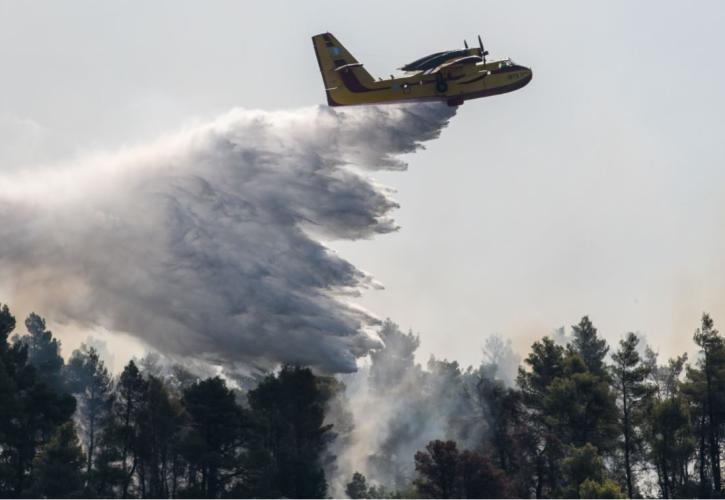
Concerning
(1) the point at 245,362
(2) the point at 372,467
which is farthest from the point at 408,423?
(1) the point at 245,362

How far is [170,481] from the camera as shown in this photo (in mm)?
98750

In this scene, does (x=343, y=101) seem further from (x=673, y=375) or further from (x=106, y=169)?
(x=673, y=375)

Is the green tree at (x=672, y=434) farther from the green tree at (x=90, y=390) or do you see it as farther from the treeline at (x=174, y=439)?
the green tree at (x=90, y=390)

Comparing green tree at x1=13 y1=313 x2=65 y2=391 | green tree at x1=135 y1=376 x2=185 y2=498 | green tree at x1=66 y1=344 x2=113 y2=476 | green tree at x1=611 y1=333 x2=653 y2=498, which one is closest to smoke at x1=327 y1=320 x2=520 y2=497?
green tree at x1=611 y1=333 x2=653 y2=498

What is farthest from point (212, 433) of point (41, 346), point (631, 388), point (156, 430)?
point (41, 346)

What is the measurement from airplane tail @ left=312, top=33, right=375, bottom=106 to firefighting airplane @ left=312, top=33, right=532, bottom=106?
0.08m

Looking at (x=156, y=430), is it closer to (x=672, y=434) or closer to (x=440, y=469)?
(x=440, y=469)

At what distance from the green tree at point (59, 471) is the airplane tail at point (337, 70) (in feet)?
80.7

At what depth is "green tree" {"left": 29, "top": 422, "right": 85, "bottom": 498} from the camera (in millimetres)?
70500

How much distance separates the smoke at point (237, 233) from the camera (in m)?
73.7

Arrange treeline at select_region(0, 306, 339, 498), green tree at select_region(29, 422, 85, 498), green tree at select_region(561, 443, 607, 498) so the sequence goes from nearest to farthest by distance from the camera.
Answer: green tree at select_region(29, 422, 85, 498)
green tree at select_region(561, 443, 607, 498)
treeline at select_region(0, 306, 339, 498)

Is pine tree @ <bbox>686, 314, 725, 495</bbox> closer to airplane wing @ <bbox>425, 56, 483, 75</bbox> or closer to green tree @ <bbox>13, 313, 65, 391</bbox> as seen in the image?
airplane wing @ <bbox>425, 56, 483, 75</bbox>

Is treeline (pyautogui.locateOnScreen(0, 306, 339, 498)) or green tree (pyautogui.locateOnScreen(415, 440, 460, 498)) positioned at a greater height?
treeline (pyautogui.locateOnScreen(0, 306, 339, 498))

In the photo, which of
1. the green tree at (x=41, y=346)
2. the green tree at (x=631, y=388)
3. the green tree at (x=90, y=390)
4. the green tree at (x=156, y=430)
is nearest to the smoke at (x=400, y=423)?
the green tree at (x=631, y=388)
